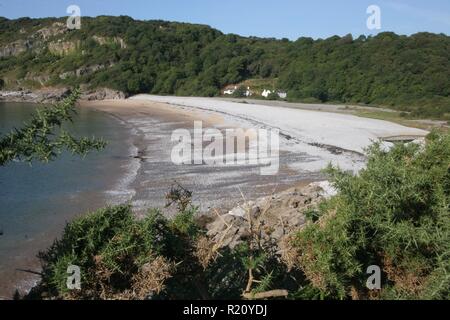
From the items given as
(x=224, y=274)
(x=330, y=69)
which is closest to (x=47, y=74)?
(x=330, y=69)

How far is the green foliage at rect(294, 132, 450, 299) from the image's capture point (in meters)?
4.32

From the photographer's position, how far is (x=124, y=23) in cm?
12550

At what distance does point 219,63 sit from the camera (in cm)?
9562

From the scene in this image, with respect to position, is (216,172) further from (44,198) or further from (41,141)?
(41,141)

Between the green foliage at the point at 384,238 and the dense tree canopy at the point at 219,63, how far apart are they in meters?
43.7

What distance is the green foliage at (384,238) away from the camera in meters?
4.32

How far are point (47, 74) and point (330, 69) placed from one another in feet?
203

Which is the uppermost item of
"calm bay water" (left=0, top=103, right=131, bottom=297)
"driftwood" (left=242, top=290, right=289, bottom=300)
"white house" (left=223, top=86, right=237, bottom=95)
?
"white house" (left=223, top=86, right=237, bottom=95)

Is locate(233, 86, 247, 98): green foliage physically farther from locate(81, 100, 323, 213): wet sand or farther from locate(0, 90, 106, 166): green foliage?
locate(0, 90, 106, 166): green foliage

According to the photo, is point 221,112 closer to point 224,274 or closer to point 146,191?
point 146,191

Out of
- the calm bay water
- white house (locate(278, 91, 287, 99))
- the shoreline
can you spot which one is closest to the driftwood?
the shoreline

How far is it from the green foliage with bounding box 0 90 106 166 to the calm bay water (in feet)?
19.9

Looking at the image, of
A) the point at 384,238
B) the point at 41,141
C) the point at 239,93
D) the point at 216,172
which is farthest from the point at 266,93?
the point at 41,141

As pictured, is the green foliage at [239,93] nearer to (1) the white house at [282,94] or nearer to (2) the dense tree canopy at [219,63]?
(2) the dense tree canopy at [219,63]
